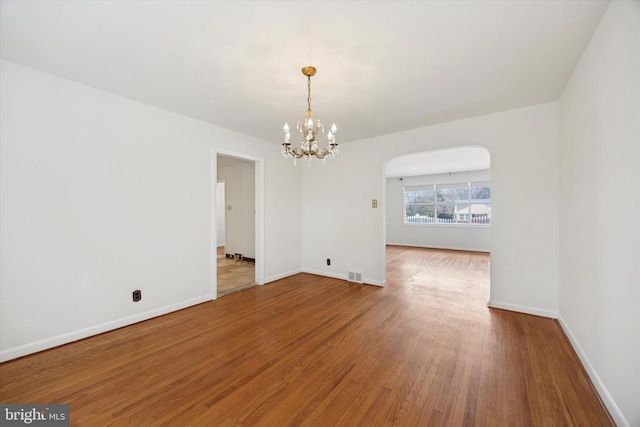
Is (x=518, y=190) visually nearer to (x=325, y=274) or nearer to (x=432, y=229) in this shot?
(x=325, y=274)

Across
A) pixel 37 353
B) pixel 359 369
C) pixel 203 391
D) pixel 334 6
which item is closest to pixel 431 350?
pixel 359 369

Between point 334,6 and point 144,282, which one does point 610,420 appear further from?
point 144,282

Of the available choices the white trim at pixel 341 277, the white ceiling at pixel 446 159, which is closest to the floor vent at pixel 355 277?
the white trim at pixel 341 277

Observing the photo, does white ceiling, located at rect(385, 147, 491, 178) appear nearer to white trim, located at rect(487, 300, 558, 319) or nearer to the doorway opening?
white trim, located at rect(487, 300, 558, 319)

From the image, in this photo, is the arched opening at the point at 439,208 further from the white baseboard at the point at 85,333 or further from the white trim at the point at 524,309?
the white baseboard at the point at 85,333

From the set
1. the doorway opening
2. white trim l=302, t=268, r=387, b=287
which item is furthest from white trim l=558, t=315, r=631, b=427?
the doorway opening

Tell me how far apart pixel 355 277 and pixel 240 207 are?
3.59 m

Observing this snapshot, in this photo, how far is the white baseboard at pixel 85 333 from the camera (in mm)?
2156

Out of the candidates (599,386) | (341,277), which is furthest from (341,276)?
(599,386)

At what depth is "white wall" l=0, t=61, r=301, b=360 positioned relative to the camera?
217 cm

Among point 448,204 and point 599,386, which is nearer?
point 599,386

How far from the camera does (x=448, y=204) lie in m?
8.61

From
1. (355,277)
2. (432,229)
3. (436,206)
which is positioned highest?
(436,206)

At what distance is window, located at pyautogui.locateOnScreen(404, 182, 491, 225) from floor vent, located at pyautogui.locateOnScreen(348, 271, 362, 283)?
5.45m
